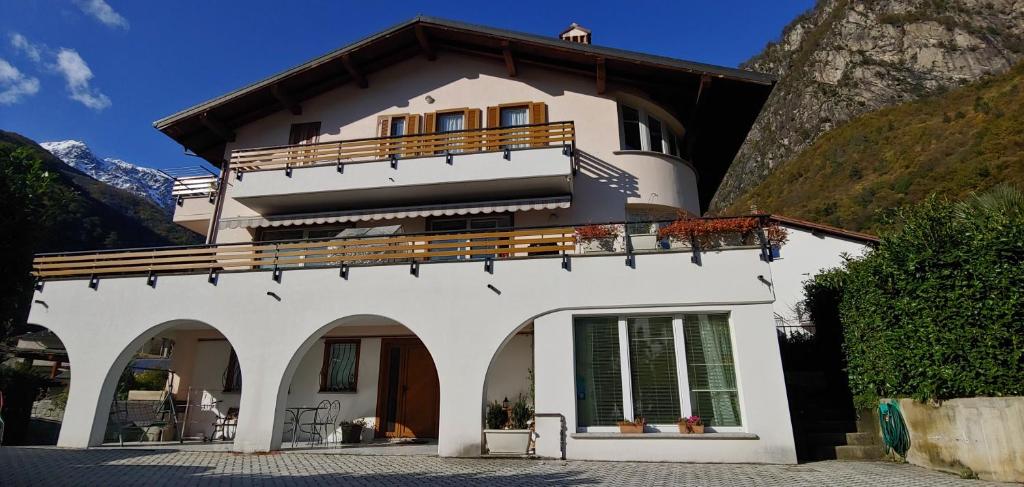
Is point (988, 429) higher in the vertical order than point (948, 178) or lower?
lower

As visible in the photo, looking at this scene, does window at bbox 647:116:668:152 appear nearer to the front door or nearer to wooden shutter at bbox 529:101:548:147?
wooden shutter at bbox 529:101:548:147

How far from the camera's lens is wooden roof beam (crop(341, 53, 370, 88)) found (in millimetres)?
20053

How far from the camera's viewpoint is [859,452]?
11703mm

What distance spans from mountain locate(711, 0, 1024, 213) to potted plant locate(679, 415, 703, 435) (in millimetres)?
81559

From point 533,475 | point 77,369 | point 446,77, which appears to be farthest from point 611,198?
point 77,369

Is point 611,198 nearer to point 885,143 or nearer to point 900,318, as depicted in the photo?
point 900,318

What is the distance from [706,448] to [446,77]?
15972 mm

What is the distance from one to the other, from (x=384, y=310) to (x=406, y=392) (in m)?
4.39

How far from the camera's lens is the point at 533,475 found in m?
9.94

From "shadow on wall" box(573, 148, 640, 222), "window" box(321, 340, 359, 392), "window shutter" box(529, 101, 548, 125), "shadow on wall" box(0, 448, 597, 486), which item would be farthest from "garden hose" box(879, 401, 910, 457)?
"window" box(321, 340, 359, 392)

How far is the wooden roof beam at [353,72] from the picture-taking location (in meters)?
20.1

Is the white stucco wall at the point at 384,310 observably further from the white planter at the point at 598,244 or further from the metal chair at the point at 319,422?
the metal chair at the point at 319,422

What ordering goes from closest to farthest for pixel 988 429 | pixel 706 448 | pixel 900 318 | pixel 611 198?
pixel 988 429, pixel 900 318, pixel 706 448, pixel 611 198

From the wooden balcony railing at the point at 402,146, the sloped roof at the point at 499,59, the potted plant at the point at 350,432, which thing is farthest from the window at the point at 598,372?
the sloped roof at the point at 499,59
